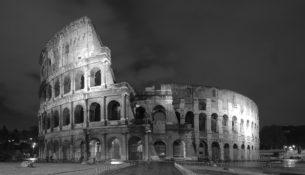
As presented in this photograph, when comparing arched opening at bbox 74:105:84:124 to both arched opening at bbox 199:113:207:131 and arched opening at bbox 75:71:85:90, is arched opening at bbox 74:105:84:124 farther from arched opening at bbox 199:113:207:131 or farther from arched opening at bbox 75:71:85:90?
arched opening at bbox 199:113:207:131

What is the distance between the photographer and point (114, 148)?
5375 cm

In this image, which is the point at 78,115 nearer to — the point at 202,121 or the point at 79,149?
the point at 79,149

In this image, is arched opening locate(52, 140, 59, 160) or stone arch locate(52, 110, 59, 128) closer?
arched opening locate(52, 140, 59, 160)

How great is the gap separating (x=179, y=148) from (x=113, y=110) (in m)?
11.0

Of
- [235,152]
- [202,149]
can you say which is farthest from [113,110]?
[235,152]

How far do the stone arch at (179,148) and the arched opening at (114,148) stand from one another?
291 inches

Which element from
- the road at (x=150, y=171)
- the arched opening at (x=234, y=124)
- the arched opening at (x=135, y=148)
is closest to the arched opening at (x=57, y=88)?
the arched opening at (x=135, y=148)

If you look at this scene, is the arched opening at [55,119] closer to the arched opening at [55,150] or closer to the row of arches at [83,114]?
the row of arches at [83,114]

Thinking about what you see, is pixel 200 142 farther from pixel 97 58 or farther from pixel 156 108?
pixel 97 58

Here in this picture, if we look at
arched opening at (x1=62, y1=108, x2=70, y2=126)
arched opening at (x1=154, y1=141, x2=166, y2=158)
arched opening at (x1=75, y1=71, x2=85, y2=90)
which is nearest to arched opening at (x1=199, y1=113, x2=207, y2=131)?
arched opening at (x1=154, y1=141, x2=166, y2=158)

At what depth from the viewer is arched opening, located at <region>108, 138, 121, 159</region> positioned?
169 feet

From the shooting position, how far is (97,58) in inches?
2110

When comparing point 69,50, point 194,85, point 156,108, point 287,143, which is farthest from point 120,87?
point 287,143

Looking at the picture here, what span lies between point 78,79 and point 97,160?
13140 millimetres
